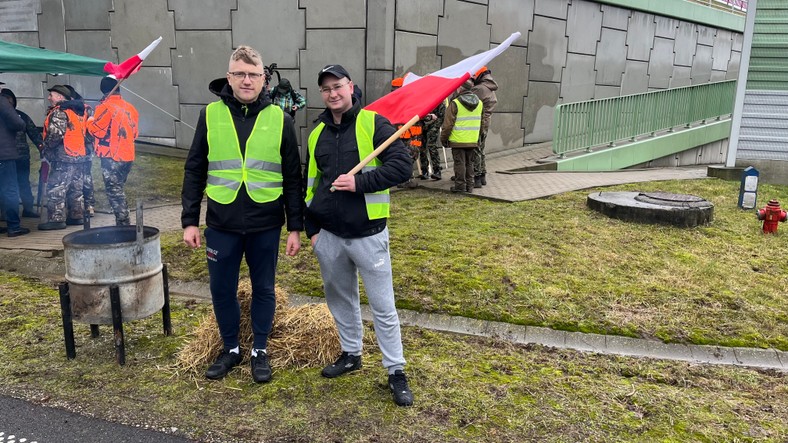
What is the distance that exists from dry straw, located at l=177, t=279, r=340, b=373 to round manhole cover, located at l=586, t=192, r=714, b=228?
4942 mm

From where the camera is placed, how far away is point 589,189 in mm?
9953

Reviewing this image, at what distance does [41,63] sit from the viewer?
7.30 metres

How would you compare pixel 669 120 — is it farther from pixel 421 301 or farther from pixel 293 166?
pixel 293 166

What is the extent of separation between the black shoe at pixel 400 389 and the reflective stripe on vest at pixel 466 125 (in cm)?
628

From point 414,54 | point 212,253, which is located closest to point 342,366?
point 212,253

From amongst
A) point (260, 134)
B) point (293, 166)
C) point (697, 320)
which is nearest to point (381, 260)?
point (293, 166)

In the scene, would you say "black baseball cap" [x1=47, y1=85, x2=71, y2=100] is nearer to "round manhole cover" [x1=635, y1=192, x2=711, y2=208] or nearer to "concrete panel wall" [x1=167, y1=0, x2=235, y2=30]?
"concrete panel wall" [x1=167, y1=0, x2=235, y2=30]

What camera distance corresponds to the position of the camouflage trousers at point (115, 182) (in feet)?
24.6

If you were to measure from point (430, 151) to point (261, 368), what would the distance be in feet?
24.3

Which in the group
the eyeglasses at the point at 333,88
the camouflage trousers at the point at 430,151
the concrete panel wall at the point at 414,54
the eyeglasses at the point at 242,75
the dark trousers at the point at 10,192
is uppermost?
the concrete panel wall at the point at 414,54

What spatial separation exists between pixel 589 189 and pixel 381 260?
7.14m

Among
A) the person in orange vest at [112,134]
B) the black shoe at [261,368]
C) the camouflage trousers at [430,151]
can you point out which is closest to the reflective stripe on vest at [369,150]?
the black shoe at [261,368]

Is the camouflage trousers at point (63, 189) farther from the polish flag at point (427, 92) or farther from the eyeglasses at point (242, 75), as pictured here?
the polish flag at point (427, 92)

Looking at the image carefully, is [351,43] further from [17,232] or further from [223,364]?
[223,364]
